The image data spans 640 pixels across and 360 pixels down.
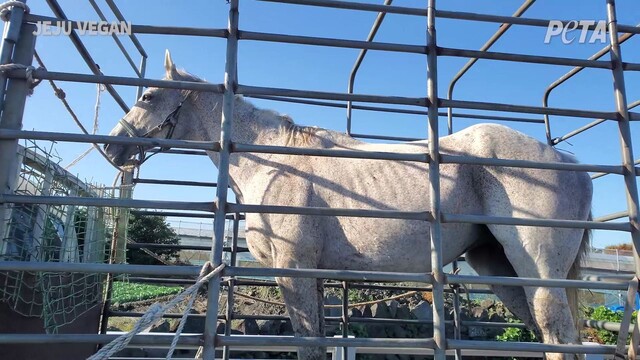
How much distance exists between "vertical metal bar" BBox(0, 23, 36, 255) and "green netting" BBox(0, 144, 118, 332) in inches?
11.1

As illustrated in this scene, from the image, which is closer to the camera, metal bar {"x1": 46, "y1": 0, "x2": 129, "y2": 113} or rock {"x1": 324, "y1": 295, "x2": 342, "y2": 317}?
metal bar {"x1": 46, "y1": 0, "x2": 129, "y2": 113}

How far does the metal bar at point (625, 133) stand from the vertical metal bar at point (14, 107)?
8.92 ft

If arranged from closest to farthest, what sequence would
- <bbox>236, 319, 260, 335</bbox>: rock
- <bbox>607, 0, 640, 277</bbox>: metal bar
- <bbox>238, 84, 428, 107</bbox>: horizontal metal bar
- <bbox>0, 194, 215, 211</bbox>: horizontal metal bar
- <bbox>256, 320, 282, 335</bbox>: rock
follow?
<bbox>0, 194, 215, 211</bbox>: horizontal metal bar → <bbox>238, 84, 428, 107</bbox>: horizontal metal bar → <bbox>607, 0, 640, 277</bbox>: metal bar → <bbox>236, 319, 260, 335</bbox>: rock → <bbox>256, 320, 282, 335</bbox>: rock

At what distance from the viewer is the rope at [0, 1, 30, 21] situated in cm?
197

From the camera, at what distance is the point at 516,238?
2852 mm

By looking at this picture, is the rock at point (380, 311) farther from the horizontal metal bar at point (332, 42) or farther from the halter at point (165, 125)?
the horizontal metal bar at point (332, 42)

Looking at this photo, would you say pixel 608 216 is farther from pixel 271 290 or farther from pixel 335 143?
pixel 271 290

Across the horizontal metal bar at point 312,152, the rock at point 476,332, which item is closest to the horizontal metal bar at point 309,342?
the horizontal metal bar at point 312,152

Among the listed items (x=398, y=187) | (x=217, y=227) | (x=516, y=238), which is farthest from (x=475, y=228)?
(x=217, y=227)

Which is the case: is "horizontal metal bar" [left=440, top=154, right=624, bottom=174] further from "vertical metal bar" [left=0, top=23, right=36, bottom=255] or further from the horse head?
the horse head

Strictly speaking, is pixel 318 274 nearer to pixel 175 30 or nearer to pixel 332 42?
pixel 332 42

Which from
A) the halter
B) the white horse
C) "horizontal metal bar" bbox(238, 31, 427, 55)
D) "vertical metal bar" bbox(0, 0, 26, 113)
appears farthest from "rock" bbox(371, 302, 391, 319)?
"vertical metal bar" bbox(0, 0, 26, 113)

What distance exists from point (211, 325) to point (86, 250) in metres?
1.79

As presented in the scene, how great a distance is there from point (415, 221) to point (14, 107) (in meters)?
2.24
